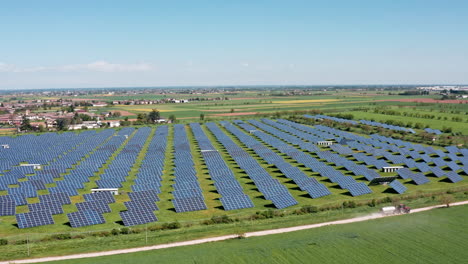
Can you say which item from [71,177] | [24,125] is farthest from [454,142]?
[24,125]

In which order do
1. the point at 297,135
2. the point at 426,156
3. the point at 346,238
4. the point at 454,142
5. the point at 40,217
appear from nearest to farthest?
the point at 346,238 → the point at 40,217 → the point at 426,156 → the point at 454,142 → the point at 297,135

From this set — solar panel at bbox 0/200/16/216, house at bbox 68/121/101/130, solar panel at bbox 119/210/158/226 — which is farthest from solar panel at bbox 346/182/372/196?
house at bbox 68/121/101/130

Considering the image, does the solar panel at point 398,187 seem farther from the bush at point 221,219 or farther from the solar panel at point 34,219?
the solar panel at point 34,219

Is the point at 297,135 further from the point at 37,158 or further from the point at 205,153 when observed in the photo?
the point at 37,158

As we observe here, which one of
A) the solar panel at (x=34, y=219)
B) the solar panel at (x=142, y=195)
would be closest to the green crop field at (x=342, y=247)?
the solar panel at (x=34, y=219)

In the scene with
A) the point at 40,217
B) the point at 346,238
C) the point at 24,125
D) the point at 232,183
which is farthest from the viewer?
the point at 24,125

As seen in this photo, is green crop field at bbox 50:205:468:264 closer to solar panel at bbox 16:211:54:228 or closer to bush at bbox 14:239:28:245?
bush at bbox 14:239:28:245
